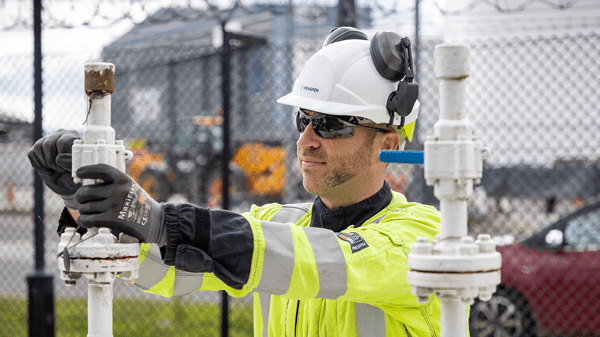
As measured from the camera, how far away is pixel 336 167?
2.27m

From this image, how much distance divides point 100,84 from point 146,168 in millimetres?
9016

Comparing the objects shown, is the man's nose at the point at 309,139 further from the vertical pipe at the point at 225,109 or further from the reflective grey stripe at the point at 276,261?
the vertical pipe at the point at 225,109

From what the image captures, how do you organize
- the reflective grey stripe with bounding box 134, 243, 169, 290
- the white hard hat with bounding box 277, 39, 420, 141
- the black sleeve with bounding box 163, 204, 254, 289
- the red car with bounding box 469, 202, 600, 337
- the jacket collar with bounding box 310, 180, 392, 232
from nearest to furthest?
the black sleeve with bounding box 163, 204, 254, 289 < the reflective grey stripe with bounding box 134, 243, 169, 290 < the white hard hat with bounding box 277, 39, 420, 141 < the jacket collar with bounding box 310, 180, 392, 232 < the red car with bounding box 469, 202, 600, 337

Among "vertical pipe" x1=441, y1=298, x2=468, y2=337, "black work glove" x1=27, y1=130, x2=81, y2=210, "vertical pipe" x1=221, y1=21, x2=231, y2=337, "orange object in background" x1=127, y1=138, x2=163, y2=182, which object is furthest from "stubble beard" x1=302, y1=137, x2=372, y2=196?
"orange object in background" x1=127, y1=138, x2=163, y2=182

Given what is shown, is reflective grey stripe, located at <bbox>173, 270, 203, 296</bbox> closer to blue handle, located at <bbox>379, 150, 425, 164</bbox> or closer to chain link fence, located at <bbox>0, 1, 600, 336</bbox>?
blue handle, located at <bbox>379, 150, 425, 164</bbox>

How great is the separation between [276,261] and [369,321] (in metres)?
0.68

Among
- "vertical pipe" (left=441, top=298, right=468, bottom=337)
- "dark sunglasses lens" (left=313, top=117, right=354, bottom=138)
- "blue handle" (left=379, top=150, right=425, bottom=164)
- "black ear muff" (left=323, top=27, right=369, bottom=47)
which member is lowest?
"vertical pipe" (left=441, top=298, right=468, bottom=337)

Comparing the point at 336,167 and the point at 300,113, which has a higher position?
the point at 300,113

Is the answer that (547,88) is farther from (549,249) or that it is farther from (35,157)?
(35,157)

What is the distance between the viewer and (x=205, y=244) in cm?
150

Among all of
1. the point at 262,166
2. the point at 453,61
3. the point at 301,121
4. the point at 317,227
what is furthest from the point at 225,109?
the point at 262,166

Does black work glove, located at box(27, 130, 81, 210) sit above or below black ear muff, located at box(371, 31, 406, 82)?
below

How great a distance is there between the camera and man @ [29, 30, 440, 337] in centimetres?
149

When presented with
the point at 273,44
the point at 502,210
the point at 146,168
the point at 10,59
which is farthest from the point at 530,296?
the point at 146,168
